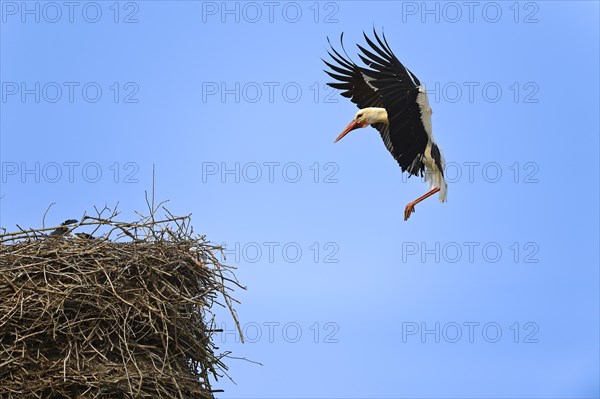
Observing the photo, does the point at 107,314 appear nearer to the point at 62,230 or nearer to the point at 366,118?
the point at 62,230

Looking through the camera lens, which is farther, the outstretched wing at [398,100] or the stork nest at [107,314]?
the outstretched wing at [398,100]

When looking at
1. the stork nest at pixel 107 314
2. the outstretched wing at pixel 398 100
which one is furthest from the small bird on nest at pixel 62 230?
the outstretched wing at pixel 398 100

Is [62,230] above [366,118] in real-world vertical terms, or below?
below

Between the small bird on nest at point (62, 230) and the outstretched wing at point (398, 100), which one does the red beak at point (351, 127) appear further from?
the small bird on nest at point (62, 230)

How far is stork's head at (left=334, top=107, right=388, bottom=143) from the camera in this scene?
13.9m

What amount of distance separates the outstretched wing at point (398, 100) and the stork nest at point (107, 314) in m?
3.93

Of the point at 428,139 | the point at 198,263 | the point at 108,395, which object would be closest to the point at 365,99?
the point at 428,139

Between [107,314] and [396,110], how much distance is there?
5.04 metres

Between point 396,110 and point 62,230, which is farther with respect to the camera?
point 396,110

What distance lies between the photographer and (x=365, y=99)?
14508mm

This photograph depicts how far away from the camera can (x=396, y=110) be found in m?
13.0

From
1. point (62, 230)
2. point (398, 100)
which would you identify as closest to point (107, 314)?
point (62, 230)

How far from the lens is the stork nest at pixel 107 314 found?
8727mm

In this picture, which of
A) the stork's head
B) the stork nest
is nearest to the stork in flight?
the stork's head
